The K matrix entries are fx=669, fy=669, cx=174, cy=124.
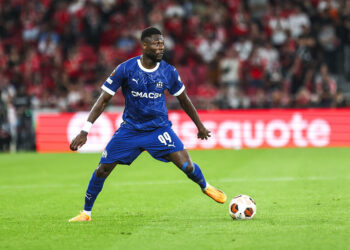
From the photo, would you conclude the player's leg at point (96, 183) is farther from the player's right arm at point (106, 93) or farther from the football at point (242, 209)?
the football at point (242, 209)

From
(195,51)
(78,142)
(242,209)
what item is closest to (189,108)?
(242,209)

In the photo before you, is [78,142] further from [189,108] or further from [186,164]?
[189,108]

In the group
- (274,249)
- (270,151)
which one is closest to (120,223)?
(274,249)

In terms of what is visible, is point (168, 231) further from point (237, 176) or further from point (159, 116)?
point (237, 176)

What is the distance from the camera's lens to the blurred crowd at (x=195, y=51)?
22.5 meters

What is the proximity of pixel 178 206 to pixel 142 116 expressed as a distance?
6.37ft

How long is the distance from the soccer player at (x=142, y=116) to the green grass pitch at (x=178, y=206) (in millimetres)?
700

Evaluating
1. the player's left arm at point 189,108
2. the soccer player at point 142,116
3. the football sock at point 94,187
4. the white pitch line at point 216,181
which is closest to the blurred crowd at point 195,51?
the white pitch line at point 216,181

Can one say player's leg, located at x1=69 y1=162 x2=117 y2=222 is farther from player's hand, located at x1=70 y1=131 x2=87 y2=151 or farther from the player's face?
the player's face

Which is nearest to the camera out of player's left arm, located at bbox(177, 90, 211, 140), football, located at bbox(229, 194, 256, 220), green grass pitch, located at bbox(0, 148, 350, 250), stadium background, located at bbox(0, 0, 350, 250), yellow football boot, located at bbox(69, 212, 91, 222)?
green grass pitch, located at bbox(0, 148, 350, 250)

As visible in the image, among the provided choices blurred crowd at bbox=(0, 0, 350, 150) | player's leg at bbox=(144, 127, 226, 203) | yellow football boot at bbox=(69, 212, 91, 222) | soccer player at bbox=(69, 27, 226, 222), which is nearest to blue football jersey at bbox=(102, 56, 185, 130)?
soccer player at bbox=(69, 27, 226, 222)

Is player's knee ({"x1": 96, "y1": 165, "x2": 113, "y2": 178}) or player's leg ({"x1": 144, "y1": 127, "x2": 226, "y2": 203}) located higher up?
player's leg ({"x1": 144, "y1": 127, "x2": 226, "y2": 203})

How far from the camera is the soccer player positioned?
27.5 feet

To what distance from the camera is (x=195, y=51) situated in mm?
24359
